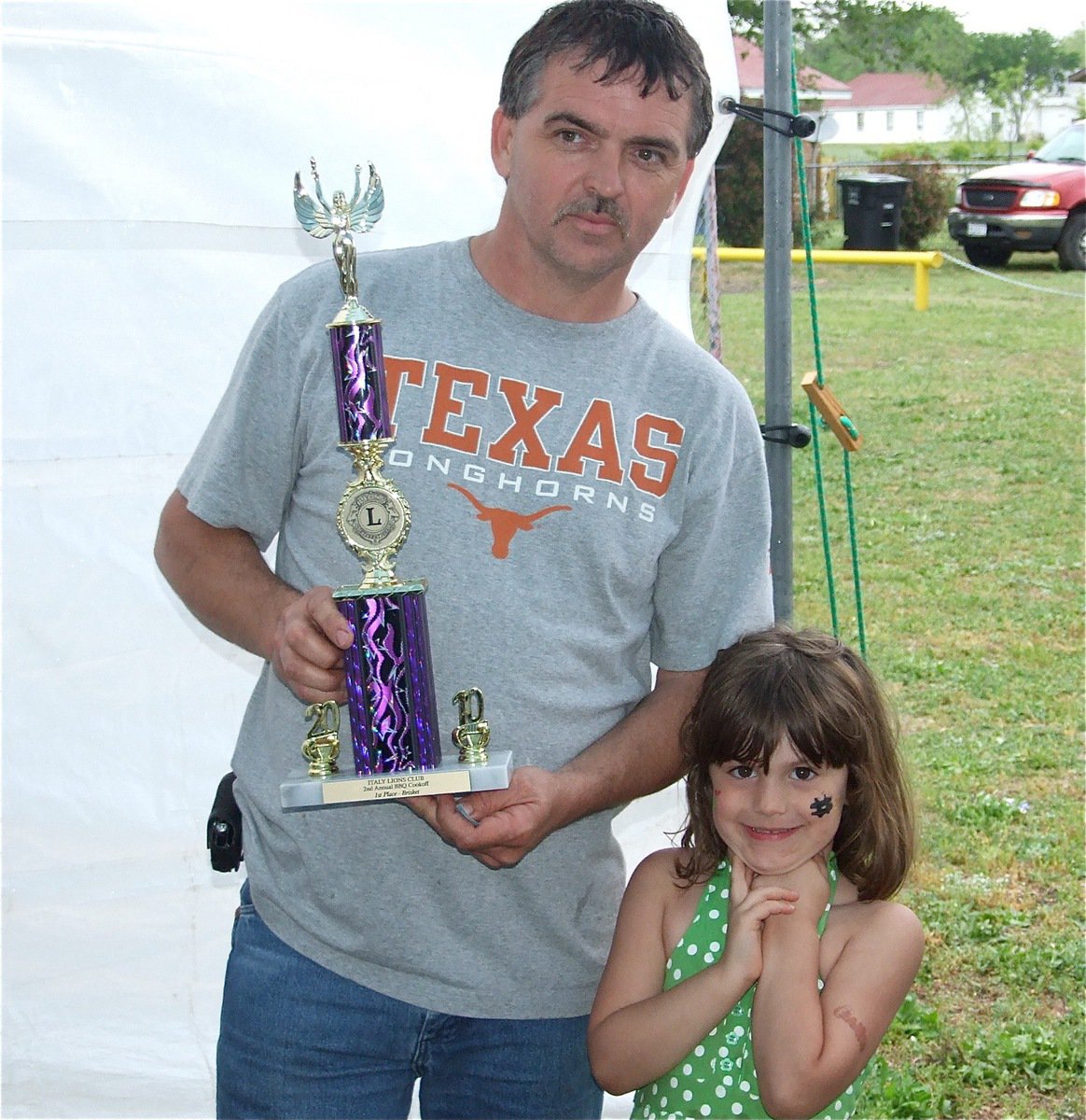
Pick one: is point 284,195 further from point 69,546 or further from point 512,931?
point 512,931

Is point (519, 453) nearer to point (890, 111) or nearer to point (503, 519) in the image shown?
point (503, 519)

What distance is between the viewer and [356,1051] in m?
2.15

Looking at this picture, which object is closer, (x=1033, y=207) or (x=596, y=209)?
(x=596, y=209)

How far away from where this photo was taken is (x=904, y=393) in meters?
11.7

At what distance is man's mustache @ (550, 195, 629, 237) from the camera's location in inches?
81.4

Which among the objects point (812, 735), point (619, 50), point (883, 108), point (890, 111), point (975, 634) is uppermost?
point (883, 108)

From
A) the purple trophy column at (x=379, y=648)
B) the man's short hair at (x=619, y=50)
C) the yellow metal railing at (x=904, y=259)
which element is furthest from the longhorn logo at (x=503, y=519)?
the yellow metal railing at (x=904, y=259)

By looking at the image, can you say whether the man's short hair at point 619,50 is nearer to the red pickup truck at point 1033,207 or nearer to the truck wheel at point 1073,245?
the red pickup truck at point 1033,207

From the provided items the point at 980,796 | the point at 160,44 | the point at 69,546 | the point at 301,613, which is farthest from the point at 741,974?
the point at 980,796

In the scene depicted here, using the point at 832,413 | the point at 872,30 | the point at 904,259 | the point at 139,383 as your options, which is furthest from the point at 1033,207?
the point at 139,383

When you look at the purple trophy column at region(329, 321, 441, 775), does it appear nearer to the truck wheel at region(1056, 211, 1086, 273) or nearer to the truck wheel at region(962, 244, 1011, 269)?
the truck wheel at region(1056, 211, 1086, 273)

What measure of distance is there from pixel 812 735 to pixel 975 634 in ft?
16.6

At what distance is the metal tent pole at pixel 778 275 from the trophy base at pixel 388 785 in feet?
5.05

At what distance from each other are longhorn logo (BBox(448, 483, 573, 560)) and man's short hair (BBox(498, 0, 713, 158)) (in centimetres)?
57
